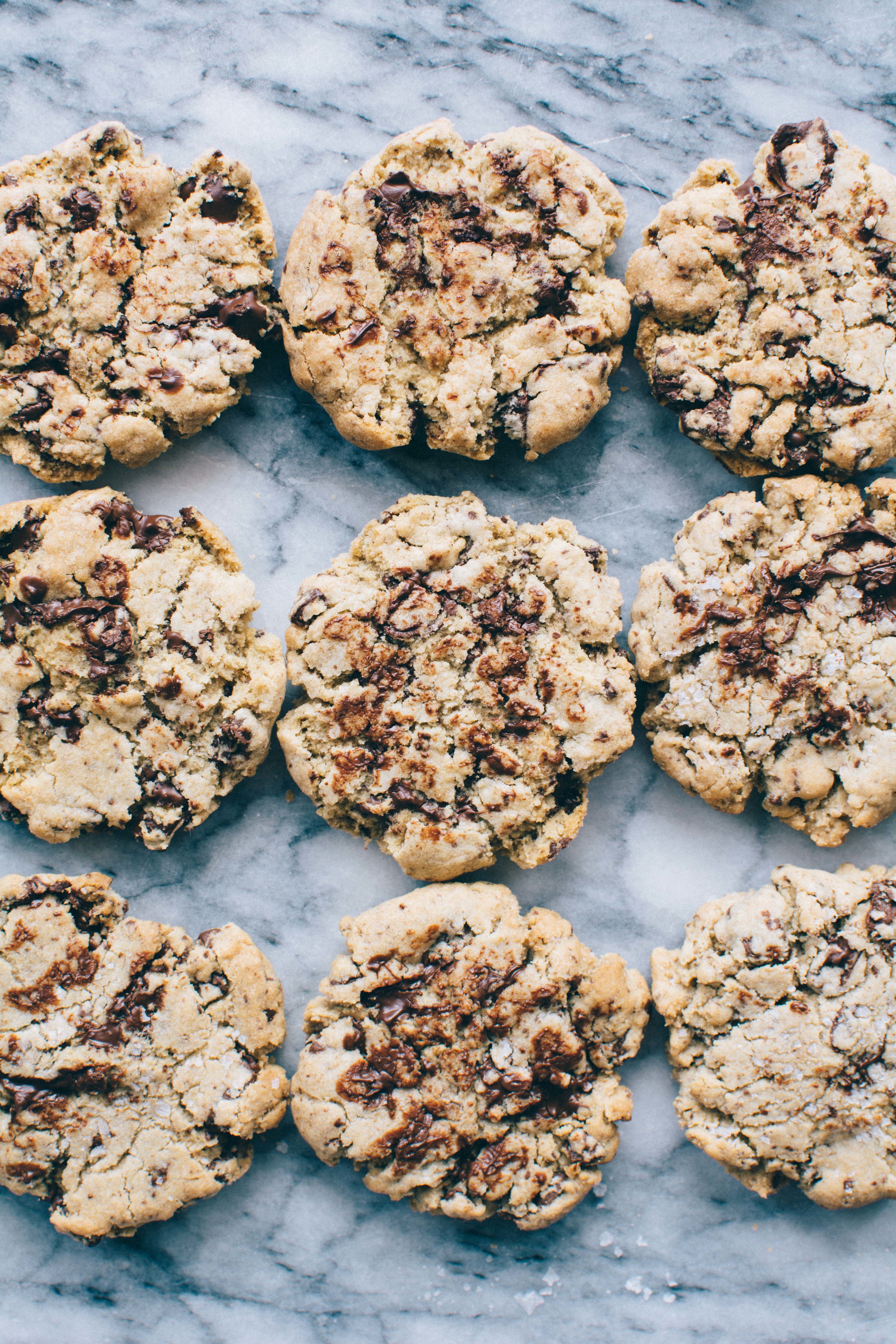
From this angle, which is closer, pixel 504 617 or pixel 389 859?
pixel 504 617

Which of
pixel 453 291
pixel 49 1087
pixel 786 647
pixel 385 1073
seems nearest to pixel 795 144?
pixel 453 291

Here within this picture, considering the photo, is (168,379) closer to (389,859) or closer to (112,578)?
(112,578)

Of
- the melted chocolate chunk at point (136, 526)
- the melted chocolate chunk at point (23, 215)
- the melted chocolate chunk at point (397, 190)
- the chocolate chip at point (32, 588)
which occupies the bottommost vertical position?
the chocolate chip at point (32, 588)

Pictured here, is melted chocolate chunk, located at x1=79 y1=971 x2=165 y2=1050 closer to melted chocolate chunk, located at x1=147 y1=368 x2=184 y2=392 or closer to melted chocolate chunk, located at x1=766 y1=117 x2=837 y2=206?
melted chocolate chunk, located at x1=147 y1=368 x2=184 y2=392

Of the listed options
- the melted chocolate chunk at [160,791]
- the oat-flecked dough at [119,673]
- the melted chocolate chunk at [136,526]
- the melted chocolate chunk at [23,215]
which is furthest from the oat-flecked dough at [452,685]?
the melted chocolate chunk at [23,215]

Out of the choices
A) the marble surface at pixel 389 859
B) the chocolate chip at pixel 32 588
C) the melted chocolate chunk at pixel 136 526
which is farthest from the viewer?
the marble surface at pixel 389 859

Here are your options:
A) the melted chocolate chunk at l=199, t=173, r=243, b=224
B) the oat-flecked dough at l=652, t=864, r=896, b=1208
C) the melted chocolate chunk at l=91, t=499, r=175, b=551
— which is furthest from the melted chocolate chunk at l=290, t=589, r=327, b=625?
the oat-flecked dough at l=652, t=864, r=896, b=1208

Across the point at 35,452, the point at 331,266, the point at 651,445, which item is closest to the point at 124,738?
the point at 35,452

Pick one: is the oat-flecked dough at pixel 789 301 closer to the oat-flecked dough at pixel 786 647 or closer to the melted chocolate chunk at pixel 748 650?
the oat-flecked dough at pixel 786 647

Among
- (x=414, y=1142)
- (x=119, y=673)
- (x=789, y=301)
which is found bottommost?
(x=414, y=1142)
